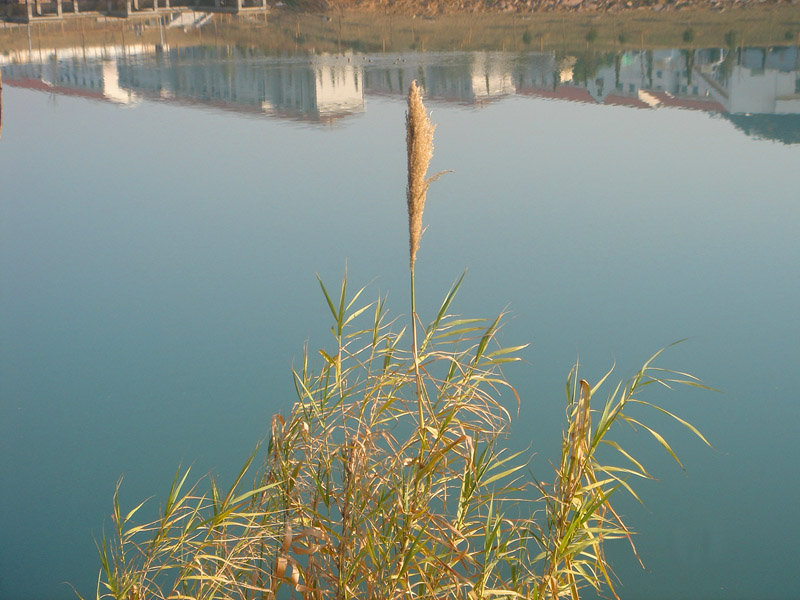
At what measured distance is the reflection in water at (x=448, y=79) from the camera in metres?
8.25

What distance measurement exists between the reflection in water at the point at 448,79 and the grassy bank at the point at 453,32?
0.69m

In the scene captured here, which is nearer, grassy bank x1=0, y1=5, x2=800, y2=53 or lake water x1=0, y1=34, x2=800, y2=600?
lake water x1=0, y1=34, x2=800, y2=600

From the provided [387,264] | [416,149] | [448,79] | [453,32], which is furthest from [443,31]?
[416,149]

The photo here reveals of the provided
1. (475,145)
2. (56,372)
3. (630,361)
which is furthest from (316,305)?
(475,145)

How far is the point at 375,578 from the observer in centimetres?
165

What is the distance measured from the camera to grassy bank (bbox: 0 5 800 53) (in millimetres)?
10961

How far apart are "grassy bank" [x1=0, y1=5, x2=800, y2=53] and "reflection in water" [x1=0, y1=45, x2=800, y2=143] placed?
69 cm

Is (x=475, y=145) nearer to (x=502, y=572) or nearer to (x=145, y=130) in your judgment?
(x=145, y=130)

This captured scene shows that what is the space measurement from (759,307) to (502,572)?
2.24 m

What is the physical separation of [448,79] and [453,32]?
3.56 metres

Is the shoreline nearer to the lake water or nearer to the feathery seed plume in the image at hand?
the lake water

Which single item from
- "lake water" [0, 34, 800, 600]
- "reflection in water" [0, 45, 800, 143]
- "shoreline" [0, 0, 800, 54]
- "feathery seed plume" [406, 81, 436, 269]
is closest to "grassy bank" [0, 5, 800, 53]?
"shoreline" [0, 0, 800, 54]

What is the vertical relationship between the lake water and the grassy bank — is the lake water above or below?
below

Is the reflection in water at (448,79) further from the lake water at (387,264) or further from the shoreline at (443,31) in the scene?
the shoreline at (443,31)
